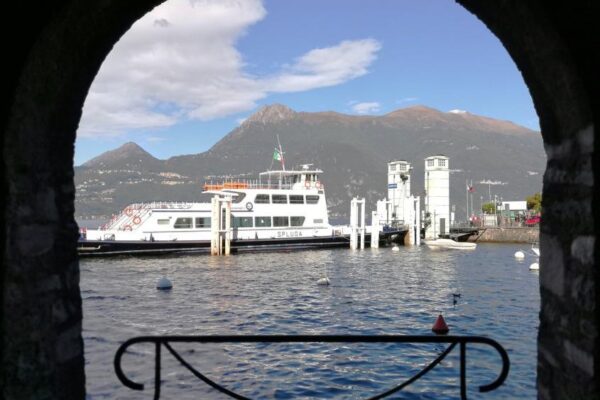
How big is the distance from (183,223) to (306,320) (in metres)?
25.9

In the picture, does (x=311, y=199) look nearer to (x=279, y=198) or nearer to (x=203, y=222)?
(x=279, y=198)

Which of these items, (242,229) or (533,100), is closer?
(533,100)

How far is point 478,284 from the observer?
2881 centimetres

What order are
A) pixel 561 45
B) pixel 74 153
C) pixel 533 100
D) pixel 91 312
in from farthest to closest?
pixel 91 312 < pixel 74 153 < pixel 533 100 < pixel 561 45

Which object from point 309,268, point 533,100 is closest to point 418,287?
point 309,268

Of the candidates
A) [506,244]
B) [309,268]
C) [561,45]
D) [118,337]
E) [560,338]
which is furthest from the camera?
[506,244]

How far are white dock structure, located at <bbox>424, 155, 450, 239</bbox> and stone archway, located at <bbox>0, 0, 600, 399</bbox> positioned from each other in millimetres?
56190

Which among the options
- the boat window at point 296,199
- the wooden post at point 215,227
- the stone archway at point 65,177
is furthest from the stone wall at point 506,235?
the stone archway at point 65,177

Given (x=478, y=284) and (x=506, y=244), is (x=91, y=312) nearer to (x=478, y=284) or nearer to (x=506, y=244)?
(x=478, y=284)

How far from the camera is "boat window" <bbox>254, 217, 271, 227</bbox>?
45.8 meters

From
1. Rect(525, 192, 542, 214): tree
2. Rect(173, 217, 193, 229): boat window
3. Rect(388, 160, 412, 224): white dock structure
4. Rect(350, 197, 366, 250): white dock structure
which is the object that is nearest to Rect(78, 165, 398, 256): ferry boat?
Rect(173, 217, 193, 229): boat window

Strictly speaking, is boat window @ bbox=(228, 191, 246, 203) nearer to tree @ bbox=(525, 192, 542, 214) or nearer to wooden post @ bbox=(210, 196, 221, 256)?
wooden post @ bbox=(210, 196, 221, 256)

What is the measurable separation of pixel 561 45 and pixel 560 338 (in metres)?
1.65

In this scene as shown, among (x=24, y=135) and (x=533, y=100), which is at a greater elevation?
(x=533, y=100)
